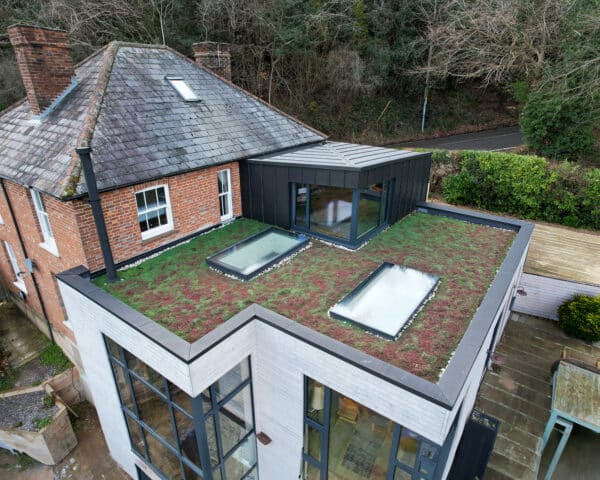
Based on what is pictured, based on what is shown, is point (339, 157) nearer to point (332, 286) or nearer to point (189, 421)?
point (332, 286)

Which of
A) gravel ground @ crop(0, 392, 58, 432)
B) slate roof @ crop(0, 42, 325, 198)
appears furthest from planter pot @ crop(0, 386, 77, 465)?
slate roof @ crop(0, 42, 325, 198)

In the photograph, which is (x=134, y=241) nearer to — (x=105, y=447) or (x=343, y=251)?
(x=343, y=251)

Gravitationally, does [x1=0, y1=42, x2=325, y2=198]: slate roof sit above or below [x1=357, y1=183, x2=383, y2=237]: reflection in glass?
above

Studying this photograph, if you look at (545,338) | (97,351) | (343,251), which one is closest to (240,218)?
(343,251)

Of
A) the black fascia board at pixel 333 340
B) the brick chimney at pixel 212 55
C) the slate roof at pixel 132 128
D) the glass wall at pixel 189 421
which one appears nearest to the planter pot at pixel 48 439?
the glass wall at pixel 189 421

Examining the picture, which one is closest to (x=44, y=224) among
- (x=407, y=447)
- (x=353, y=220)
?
(x=353, y=220)

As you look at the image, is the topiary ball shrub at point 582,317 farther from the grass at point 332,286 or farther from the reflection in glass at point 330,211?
the reflection in glass at point 330,211

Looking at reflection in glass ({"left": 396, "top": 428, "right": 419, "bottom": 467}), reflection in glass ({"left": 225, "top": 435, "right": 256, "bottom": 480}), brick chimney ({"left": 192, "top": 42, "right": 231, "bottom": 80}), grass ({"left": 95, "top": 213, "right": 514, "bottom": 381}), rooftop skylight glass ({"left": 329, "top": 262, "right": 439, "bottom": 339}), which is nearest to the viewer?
reflection in glass ({"left": 396, "top": 428, "right": 419, "bottom": 467})

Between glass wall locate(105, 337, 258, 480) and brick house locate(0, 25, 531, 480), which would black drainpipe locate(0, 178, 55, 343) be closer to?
brick house locate(0, 25, 531, 480)
